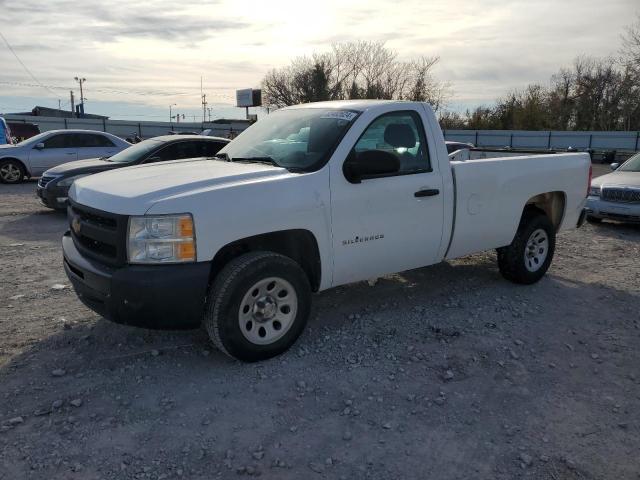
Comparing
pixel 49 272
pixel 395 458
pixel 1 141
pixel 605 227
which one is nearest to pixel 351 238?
pixel 395 458

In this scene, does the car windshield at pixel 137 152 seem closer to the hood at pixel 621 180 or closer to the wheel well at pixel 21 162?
the wheel well at pixel 21 162

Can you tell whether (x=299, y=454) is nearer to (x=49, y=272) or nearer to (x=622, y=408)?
(x=622, y=408)

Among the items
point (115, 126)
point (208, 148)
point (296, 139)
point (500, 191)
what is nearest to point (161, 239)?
point (296, 139)

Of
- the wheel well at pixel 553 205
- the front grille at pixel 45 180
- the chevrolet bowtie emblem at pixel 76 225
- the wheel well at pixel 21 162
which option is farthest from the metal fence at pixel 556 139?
the chevrolet bowtie emblem at pixel 76 225

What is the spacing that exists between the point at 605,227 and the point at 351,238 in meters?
7.59

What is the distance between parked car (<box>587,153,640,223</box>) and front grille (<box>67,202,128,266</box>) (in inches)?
323

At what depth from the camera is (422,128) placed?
4836mm

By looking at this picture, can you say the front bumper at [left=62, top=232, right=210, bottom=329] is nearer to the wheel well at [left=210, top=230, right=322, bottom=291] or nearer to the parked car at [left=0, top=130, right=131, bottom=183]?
the wheel well at [left=210, top=230, right=322, bottom=291]

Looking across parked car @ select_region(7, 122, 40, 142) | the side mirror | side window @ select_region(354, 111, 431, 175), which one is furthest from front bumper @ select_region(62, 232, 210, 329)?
parked car @ select_region(7, 122, 40, 142)

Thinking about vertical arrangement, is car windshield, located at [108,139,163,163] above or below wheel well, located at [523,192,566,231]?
above

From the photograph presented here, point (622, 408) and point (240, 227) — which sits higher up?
point (240, 227)

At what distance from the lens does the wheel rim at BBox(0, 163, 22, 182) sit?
14.4 m

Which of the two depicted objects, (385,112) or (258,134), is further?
(258,134)

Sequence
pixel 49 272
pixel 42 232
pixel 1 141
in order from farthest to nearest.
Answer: pixel 1 141
pixel 42 232
pixel 49 272
